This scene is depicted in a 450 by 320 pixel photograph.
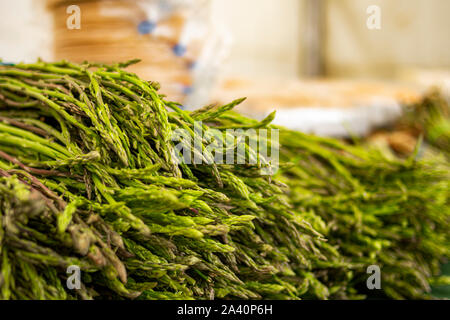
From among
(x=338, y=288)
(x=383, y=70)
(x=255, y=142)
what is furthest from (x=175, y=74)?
(x=383, y=70)

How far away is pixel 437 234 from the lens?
1166mm

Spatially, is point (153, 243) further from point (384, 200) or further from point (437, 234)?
point (437, 234)

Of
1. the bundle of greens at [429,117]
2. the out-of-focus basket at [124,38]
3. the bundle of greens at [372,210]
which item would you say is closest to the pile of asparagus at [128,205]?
the bundle of greens at [372,210]

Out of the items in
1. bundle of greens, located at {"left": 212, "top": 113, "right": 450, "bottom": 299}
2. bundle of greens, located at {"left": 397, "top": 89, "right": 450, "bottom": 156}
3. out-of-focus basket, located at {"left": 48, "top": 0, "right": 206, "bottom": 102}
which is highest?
out-of-focus basket, located at {"left": 48, "top": 0, "right": 206, "bottom": 102}

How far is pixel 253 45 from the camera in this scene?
5.11 meters

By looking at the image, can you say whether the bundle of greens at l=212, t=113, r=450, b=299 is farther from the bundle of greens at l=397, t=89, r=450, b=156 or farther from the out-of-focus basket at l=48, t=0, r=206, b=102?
the bundle of greens at l=397, t=89, r=450, b=156

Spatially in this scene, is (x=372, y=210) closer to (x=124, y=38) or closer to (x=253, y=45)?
(x=124, y=38)

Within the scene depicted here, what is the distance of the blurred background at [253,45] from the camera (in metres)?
1.38

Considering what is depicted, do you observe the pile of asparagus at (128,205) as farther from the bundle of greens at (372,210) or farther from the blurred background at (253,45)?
the blurred background at (253,45)

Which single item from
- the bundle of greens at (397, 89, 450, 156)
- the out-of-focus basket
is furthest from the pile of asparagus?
the bundle of greens at (397, 89, 450, 156)

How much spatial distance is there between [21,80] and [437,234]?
1.08 meters

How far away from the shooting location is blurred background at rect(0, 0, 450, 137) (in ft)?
4.53

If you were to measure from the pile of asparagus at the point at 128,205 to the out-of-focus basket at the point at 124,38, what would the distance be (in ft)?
1.94

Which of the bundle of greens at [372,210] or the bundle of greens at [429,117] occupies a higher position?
the bundle of greens at [429,117]
